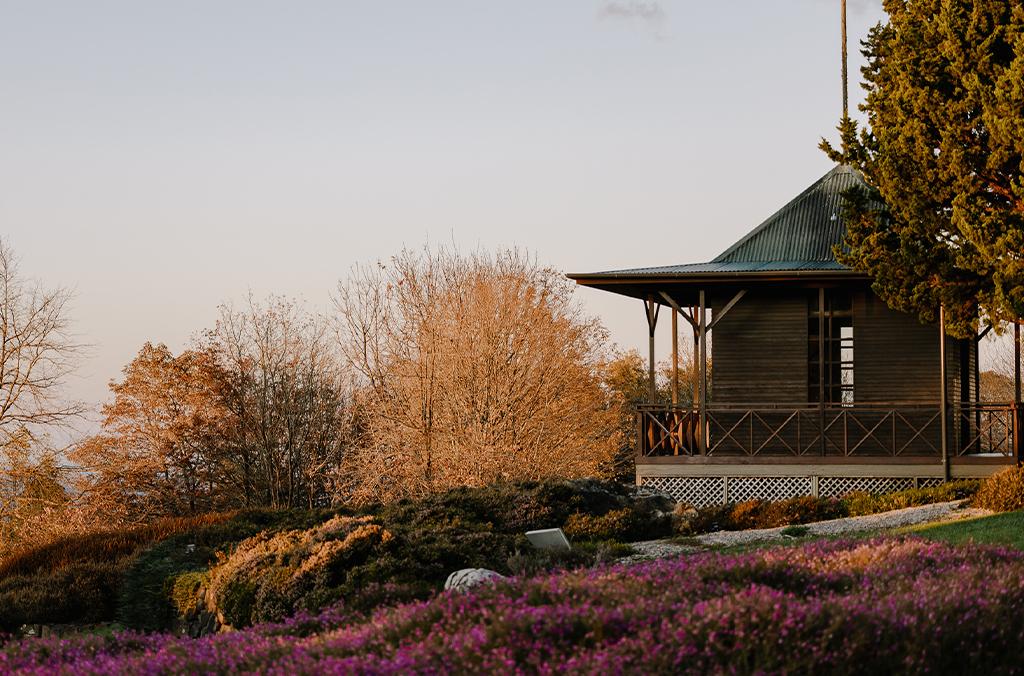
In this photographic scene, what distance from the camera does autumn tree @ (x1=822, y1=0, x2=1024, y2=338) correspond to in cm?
1648

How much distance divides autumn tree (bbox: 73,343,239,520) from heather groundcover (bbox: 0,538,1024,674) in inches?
847

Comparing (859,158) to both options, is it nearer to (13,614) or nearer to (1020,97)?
(1020,97)

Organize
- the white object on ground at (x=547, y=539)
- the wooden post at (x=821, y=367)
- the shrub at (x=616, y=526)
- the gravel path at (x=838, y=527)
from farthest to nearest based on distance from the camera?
the wooden post at (x=821, y=367) → the shrub at (x=616, y=526) → the gravel path at (x=838, y=527) → the white object on ground at (x=547, y=539)

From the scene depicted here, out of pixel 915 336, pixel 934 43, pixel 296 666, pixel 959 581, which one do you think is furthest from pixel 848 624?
pixel 915 336

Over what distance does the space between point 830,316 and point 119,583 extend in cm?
1272

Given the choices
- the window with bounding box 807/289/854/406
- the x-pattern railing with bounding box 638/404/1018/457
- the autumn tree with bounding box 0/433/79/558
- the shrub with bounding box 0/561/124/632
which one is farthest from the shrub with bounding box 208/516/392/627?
the autumn tree with bounding box 0/433/79/558

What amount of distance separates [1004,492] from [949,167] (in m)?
5.03

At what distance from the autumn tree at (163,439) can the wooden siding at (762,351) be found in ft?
42.5

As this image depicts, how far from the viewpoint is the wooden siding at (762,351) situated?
20.3m

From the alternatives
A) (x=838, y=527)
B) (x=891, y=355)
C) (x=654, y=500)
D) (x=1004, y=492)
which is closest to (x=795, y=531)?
(x=838, y=527)

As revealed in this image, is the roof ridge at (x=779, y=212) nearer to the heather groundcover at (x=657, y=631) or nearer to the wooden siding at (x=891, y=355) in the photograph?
the wooden siding at (x=891, y=355)

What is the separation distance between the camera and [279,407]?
29.1 metres

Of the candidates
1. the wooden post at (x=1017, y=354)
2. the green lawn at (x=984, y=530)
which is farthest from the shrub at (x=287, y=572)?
the wooden post at (x=1017, y=354)

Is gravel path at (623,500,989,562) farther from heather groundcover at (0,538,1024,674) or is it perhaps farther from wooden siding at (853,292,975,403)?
heather groundcover at (0,538,1024,674)
